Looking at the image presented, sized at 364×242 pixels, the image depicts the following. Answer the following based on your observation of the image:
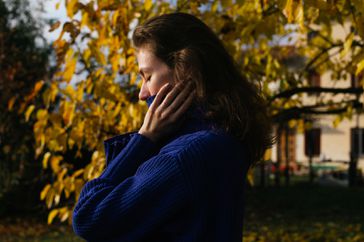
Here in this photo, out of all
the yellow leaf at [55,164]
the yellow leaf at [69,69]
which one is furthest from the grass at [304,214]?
the yellow leaf at [69,69]

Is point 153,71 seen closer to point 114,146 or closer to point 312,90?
point 114,146

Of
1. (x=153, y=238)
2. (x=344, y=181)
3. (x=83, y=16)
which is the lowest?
(x=344, y=181)

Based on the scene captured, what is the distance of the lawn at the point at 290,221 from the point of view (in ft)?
25.2

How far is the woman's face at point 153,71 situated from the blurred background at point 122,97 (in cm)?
55

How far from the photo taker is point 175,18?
161 cm

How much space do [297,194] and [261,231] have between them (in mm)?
6027

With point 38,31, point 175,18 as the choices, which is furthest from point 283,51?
point 38,31

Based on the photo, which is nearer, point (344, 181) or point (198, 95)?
point (198, 95)

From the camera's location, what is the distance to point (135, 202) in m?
1.38

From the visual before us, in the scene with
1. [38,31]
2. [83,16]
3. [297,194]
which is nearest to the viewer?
[83,16]

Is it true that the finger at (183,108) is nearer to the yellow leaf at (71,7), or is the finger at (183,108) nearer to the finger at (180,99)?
the finger at (180,99)

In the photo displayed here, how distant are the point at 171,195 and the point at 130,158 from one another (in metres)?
0.19

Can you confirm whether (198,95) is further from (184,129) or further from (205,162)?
(205,162)

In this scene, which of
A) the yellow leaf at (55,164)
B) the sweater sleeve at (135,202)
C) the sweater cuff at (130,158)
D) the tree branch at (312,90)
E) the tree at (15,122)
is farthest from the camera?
the tree at (15,122)
